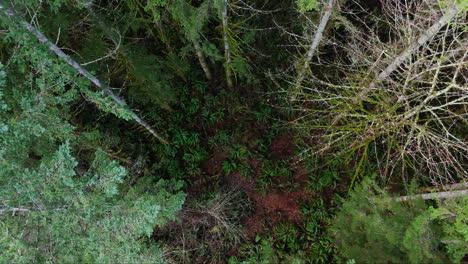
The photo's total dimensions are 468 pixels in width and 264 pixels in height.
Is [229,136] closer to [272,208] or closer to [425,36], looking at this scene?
[272,208]

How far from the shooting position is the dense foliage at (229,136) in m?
4.43

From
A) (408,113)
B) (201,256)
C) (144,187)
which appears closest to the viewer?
(408,113)

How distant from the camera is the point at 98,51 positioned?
6.19 meters

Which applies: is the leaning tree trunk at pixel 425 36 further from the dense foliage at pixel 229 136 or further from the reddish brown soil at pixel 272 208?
the reddish brown soil at pixel 272 208

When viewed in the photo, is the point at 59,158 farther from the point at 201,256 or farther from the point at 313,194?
the point at 313,194

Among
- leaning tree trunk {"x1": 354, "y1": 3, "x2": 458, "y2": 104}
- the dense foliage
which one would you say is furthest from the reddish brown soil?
leaning tree trunk {"x1": 354, "y1": 3, "x2": 458, "y2": 104}

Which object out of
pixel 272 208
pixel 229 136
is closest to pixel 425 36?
pixel 229 136

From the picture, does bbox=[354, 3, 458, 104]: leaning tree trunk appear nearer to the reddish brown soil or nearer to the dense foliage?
the dense foliage

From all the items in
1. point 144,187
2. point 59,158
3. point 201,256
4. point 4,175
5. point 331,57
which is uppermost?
point 331,57

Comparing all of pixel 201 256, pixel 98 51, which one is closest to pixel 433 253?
pixel 201 256

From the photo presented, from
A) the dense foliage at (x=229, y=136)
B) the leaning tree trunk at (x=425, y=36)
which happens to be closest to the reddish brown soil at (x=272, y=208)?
the dense foliage at (x=229, y=136)

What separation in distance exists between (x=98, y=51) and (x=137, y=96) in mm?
1841

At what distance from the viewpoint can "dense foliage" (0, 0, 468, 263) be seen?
4.43 m

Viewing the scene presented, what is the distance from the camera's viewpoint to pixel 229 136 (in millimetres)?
9188
